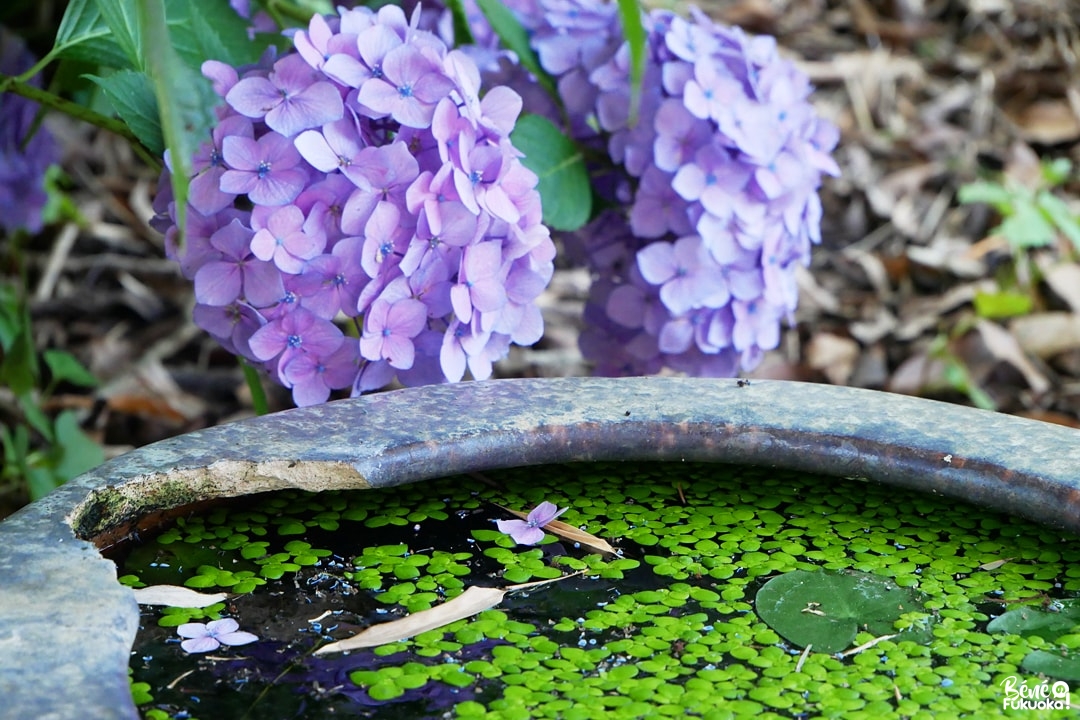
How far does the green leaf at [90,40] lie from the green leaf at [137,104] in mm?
61

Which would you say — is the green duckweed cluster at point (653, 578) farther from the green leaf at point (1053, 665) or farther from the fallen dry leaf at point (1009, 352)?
the fallen dry leaf at point (1009, 352)

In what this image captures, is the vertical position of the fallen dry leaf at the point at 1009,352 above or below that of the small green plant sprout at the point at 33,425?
below

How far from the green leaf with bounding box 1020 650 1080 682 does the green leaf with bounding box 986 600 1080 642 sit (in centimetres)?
3

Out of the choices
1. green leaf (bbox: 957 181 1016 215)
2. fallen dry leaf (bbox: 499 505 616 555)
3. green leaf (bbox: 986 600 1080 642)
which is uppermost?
green leaf (bbox: 957 181 1016 215)

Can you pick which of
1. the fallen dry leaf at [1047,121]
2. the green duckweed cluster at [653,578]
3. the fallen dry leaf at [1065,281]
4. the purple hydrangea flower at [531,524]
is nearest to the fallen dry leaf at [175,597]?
the green duckweed cluster at [653,578]

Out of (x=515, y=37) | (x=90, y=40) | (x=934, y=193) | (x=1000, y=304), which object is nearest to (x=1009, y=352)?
(x=1000, y=304)

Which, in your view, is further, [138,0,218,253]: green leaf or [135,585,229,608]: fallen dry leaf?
[135,585,229,608]: fallen dry leaf

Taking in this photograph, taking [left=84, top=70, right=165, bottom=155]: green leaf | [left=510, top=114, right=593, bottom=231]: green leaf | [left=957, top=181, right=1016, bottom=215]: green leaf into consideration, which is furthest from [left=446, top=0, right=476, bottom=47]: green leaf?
[left=957, top=181, right=1016, bottom=215]: green leaf

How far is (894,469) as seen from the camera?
95cm

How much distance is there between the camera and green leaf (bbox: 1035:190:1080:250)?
7.06 ft

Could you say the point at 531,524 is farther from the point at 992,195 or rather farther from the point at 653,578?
the point at 992,195

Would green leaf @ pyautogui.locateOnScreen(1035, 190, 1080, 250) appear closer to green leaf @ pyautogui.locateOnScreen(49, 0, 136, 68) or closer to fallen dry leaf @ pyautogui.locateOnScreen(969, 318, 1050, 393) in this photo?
fallen dry leaf @ pyautogui.locateOnScreen(969, 318, 1050, 393)

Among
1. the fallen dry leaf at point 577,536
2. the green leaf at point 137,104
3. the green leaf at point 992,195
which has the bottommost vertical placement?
the fallen dry leaf at point 577,536

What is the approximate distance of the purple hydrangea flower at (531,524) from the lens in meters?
0.95
